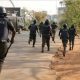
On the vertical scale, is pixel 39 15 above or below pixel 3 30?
below

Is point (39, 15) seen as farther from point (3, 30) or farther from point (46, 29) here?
point (3, 30)

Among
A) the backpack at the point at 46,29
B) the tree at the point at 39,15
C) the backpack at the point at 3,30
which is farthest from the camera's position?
the tree at the point at 39,15

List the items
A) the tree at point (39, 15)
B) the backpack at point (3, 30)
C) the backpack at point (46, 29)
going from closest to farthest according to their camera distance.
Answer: the backpack at point (3, 30) < the backpack at point (46, 29) < the tree at point (39, 15)

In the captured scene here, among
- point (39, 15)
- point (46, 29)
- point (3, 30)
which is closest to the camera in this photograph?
point (3, 30)

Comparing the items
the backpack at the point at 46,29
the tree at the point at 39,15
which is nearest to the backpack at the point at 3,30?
the backpack at the point at 46,29

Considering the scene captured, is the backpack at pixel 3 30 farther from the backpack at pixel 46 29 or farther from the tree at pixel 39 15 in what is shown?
the tree at pixel 39 15

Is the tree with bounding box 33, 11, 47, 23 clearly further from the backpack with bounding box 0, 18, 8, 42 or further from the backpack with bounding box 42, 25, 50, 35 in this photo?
the backpack with bounding box 0, 18, 8, 42

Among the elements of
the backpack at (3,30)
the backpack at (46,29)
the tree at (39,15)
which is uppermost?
the backpack at (3,30)

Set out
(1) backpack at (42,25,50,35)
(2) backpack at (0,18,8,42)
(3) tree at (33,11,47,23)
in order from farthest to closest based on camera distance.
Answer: (3) tree at (33,11,47,23), (1) backpack at (42,25,50,35), (2) backpack at (0,18,8,42)

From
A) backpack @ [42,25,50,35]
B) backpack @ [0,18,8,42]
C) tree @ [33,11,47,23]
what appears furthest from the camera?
tree @ [33,11,47,23]

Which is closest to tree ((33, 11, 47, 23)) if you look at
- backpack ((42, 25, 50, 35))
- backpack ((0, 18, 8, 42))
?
backpack ((42, 25, 50, 35))

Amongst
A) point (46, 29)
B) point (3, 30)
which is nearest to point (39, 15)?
point (46, 29)

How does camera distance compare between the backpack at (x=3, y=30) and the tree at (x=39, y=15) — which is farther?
the tree at (x=39, y=15)

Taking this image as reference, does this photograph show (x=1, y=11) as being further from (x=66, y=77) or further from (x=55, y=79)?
(x=66, y=77)
